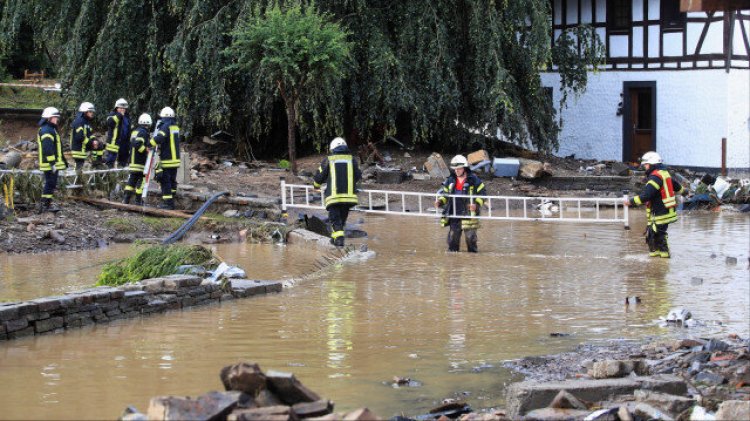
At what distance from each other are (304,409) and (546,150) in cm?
2342

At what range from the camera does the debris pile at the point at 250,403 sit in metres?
6.46

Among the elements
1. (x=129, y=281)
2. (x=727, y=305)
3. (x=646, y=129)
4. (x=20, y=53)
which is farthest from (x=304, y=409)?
(x=20, y=53)

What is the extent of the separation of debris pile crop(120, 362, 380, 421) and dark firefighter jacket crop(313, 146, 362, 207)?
9.85 m

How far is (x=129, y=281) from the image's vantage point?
1259cm

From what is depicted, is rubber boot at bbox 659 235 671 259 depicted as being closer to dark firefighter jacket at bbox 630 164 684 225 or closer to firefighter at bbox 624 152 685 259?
firefighter at bbox 624 152 685 259

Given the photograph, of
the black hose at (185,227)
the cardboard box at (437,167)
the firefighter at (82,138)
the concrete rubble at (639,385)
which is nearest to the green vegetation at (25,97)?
the cardboard box at (437,167)

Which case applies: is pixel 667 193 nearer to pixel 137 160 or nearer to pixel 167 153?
pixel 167 153

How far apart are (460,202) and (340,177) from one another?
1.88m

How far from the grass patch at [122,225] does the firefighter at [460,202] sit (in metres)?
5.16

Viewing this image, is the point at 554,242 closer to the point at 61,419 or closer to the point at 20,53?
the point at 61,419

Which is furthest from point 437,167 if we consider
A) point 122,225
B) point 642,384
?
point 642,384

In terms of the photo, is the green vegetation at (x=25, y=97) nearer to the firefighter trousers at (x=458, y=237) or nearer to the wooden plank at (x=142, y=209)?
the wooden plank at (x=142, y=209)

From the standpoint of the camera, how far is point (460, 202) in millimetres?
16953

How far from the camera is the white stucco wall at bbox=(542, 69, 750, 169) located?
2942 centimetres
